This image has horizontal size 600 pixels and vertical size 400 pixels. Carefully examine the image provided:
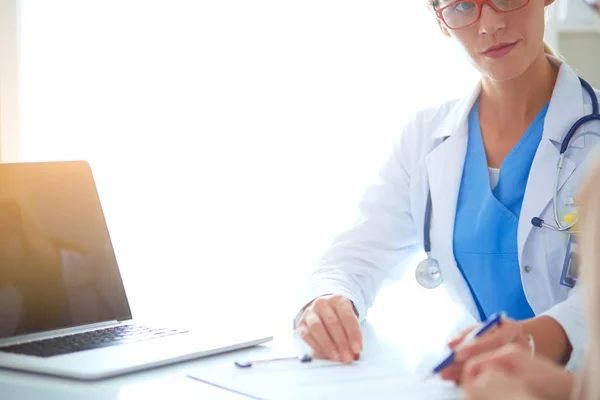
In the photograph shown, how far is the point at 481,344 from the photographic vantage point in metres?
0.85

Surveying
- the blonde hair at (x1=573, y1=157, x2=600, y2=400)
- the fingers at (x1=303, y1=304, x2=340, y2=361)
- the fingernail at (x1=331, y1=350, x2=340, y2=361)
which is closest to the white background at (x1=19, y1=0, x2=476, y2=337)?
the fingers at (x1=303, y1=304, x2=340, y2=361)

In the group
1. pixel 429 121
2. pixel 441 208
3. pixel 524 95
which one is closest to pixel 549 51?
pixel 524 95

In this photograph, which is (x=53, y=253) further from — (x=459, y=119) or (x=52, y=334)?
(x=459, y=119)

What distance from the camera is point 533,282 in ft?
4.41

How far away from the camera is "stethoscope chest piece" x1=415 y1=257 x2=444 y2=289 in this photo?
144 centimetres

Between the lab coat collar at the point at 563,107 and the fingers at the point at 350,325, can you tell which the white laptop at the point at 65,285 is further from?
the lab coat collar at the point at 563,107

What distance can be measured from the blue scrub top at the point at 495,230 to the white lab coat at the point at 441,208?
2 centimetres

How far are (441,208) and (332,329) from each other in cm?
46

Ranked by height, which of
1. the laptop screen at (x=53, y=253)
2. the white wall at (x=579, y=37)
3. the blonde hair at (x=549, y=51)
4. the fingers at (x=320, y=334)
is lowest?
the fingers at (x=320, y=334)

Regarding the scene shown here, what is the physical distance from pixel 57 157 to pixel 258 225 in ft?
1.78

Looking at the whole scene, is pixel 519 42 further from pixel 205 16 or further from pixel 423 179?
pixel 205 16

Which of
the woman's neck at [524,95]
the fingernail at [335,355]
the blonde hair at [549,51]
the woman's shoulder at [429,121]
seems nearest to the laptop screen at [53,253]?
the fingernail at [335,355]

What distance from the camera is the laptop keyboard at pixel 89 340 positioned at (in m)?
1.05

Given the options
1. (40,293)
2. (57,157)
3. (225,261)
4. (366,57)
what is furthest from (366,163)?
(40,293)
